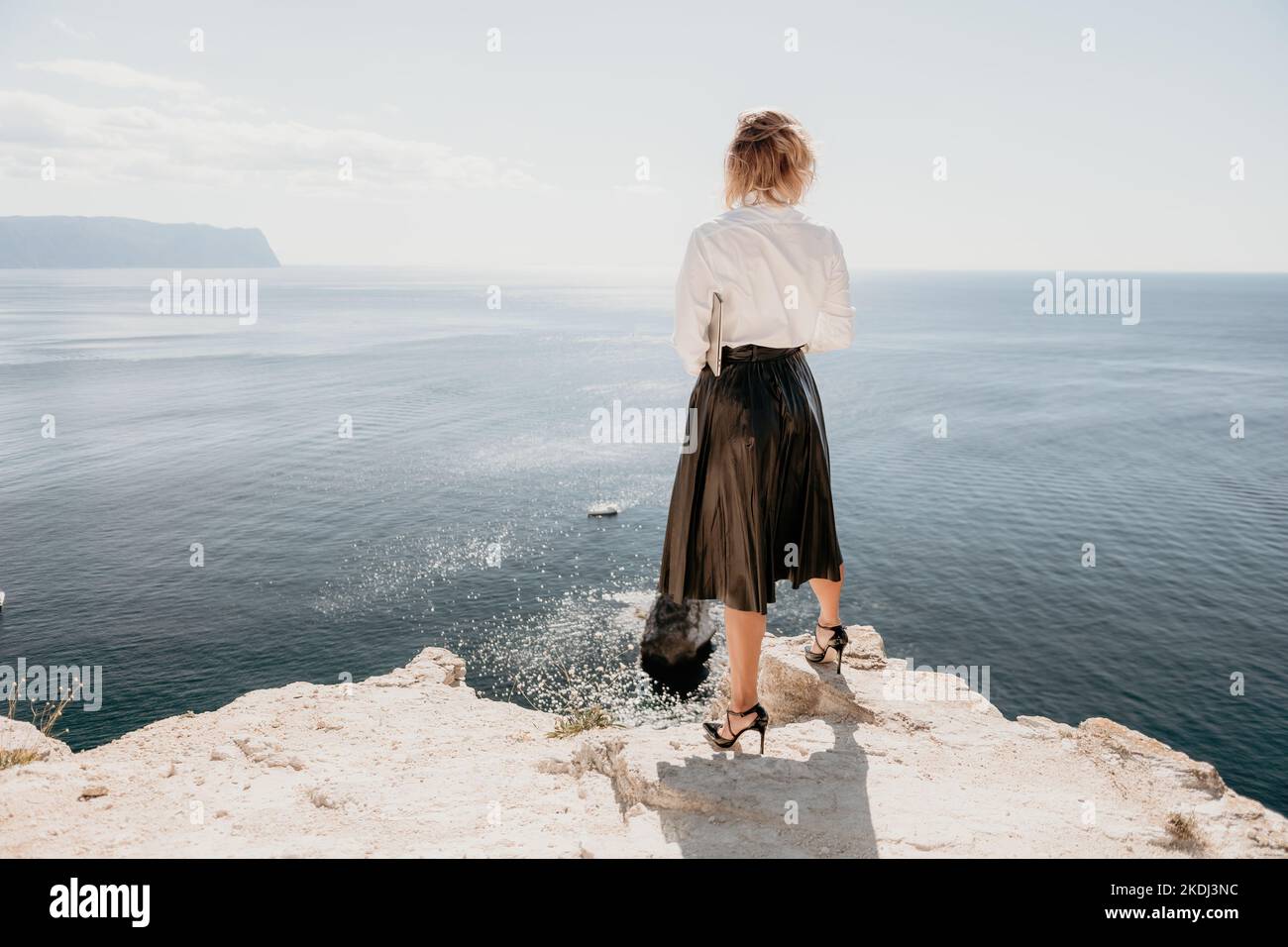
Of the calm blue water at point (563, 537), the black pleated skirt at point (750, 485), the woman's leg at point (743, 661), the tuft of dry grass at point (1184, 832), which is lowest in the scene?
the calm blue water at point (563, 537)

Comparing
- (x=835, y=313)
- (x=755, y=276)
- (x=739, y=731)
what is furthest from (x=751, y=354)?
(x=739, y=731)

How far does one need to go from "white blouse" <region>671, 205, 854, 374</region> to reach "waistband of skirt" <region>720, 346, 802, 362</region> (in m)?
0.06

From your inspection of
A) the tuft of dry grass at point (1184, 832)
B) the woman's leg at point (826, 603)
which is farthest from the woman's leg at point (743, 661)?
the tuft of dry grass at point (1184, 832)

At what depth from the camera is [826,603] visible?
5.69m

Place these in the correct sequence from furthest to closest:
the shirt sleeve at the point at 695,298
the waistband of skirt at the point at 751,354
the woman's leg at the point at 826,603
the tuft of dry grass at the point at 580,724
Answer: the tuft of dry grass at the point at 580,724
the woman's leg at the point at 826,603
the waistband of skirt at the point at 751,354
the shirt sleeve at the point at 695,298

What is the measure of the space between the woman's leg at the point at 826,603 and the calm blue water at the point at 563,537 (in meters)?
22.9

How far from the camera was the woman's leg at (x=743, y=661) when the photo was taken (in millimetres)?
4766

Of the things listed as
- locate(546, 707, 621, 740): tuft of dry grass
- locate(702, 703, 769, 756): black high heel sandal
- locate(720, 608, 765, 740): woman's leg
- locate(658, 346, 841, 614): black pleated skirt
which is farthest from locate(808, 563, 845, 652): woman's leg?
locate(546, 707, 621, 740): tuft of dry grass

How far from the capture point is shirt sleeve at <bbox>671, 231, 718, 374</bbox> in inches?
172

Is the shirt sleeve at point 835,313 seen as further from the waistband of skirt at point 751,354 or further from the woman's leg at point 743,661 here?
the woman's leg at point 743,661

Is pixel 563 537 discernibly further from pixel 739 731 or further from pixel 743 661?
pixel 743 661

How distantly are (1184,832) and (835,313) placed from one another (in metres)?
3.69
